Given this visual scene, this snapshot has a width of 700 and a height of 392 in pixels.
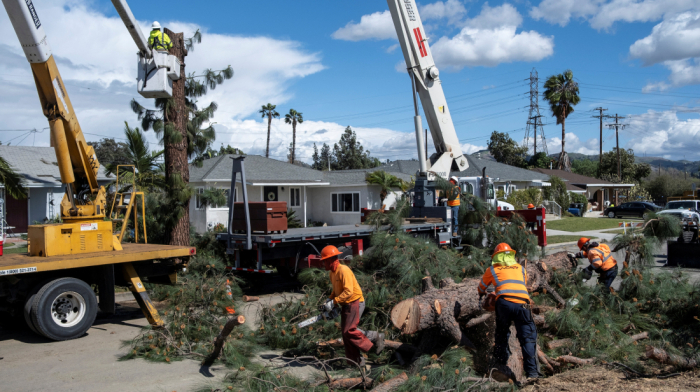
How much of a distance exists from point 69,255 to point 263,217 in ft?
10.7

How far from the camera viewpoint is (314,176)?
26.5 m

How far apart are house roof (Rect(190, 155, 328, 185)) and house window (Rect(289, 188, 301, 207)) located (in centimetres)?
85

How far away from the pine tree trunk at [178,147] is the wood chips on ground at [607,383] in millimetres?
8720

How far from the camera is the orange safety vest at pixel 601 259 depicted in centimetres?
820

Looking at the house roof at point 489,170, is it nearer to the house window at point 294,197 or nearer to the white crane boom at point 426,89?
the house window at point 294,197

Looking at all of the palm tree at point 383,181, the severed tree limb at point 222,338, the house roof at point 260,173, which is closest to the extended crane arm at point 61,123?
the severed tree limb at point 222,338

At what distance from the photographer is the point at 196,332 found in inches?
274

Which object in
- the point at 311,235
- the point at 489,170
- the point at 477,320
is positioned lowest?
the point at 477,320

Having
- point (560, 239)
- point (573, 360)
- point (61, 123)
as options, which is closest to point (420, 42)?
point (61, 123)

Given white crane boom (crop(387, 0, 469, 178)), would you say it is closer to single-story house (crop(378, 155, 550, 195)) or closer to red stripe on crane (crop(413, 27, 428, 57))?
red stripe on crane (crop(413, 27, 428, 57))

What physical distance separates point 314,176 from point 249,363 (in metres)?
20.6

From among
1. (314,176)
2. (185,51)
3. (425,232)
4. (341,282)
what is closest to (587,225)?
(314,176)

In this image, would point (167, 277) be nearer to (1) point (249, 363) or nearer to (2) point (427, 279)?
(1) point (249, 363)

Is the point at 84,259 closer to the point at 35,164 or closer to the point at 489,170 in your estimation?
the point at 35,164
